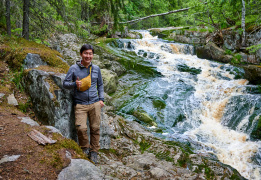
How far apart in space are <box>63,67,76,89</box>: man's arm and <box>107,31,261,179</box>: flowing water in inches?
198

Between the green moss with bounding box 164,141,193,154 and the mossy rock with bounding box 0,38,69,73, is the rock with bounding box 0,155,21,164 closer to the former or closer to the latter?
the mossy rock with bounding box 0,38,69,73

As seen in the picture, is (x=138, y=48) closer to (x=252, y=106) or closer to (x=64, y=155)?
(x=252, y=106)

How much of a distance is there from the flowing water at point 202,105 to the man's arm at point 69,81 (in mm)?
5018

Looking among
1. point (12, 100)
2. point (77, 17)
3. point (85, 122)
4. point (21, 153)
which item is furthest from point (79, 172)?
point (77, 17)

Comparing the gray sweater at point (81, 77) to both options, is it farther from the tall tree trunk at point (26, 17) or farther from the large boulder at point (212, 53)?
the large boulder at point (212, 53)

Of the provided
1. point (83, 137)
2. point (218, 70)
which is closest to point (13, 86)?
point (83, 137)

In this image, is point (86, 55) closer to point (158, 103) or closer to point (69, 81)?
point (69, 81)

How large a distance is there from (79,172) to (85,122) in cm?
132

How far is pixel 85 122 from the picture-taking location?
361 centimetres

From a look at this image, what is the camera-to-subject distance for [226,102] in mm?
9391

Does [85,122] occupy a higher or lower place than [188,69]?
lower

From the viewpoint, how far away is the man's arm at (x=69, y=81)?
133 inches

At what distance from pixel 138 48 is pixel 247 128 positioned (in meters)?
12.0

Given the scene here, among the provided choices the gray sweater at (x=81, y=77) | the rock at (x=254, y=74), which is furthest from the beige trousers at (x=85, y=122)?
the rock at (x=254, y=74)
